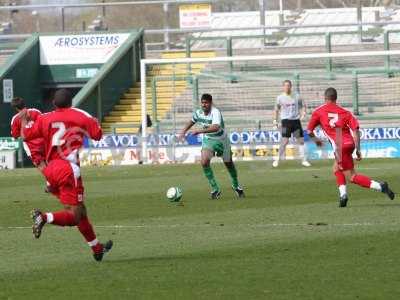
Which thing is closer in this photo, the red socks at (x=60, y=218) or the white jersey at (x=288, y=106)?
the red socks at (x=60, y=218)

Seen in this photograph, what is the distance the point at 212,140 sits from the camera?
21.8m

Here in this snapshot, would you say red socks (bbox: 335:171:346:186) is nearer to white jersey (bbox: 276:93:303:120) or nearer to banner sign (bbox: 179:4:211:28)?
white jersey (bbox: 276:93:303:120)

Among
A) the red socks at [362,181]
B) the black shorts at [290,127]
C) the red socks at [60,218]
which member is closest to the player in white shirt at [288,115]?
the black shorts at [290,127]

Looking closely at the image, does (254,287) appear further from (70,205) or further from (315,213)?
(315,213)

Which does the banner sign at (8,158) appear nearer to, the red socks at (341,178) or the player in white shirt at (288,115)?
the player in white shirt at (288,115)

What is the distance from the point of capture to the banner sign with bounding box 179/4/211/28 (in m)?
45.4

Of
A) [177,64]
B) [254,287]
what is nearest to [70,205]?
[254,287]

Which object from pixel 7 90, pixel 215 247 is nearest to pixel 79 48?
pixel 7 90

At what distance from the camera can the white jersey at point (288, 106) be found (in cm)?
3145

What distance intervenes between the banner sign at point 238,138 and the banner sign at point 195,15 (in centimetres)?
934

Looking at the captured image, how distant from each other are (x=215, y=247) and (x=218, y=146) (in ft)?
25.3

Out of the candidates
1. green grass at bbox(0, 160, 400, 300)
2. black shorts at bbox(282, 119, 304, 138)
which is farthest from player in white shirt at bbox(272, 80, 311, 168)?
green grass at bbox(0, 160, 400, 300)

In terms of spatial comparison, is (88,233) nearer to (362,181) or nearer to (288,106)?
(362,181)

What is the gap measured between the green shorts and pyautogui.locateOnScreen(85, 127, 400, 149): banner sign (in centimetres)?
1375
